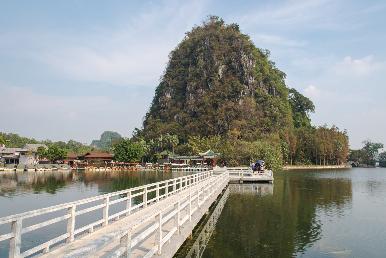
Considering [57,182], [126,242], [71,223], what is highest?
[126,242]

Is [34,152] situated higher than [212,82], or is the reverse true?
[212,82]

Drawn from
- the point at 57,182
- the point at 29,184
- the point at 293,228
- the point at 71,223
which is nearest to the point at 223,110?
the point at 57,182

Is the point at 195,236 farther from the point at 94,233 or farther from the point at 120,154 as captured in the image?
the point at 120,154

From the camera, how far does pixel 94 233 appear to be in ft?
43.4

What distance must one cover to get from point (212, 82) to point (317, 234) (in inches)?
6353

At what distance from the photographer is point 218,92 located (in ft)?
571

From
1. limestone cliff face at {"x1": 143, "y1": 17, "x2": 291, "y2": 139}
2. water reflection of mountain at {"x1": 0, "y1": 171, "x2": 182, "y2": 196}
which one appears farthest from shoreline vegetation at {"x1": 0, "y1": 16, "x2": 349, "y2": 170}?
water reflection of mountain at {"x1": 0, "y1": 171, "x2": 182, "y2": 196}

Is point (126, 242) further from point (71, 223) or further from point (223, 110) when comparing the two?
point (223, 110)

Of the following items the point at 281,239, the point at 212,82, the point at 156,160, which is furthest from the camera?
the point at 212,82

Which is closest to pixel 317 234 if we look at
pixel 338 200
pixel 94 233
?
pixel 94 233

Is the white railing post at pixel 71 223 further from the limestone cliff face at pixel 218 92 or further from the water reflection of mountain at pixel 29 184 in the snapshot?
the limestone cliff face at pixel 218 92

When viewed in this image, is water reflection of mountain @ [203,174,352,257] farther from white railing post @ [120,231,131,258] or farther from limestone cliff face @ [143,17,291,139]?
limestone cliff face @ [143,17,291,139]

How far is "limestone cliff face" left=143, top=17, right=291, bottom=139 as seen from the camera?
6407 inches

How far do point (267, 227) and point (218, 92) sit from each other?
154092mm
